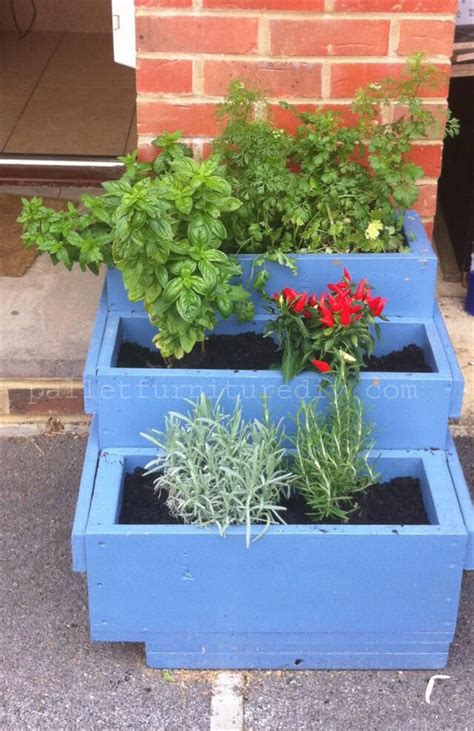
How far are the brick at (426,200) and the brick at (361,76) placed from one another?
0.30 m

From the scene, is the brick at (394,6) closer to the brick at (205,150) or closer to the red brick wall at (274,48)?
the red brick wall at (274,48)

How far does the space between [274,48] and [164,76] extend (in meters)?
0.35

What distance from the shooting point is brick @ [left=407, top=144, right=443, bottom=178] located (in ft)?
11.5

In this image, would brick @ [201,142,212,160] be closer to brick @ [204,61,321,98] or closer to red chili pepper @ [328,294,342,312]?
brick @ [204,61,321,98]

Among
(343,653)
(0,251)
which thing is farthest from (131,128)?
(343,653)

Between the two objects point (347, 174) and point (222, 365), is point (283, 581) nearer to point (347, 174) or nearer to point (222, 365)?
point (222, 365)

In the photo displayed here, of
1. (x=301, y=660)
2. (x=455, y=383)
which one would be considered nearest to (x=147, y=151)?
(x=455, y=383)

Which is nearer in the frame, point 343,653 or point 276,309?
point 343,653

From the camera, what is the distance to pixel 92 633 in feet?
9.52

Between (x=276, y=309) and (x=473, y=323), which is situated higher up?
(x=276, y=309)

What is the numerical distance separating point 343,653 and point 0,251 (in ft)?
8.54

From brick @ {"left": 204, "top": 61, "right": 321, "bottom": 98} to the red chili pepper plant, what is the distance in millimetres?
676

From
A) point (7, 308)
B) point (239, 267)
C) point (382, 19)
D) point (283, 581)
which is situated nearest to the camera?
point (283, 581)

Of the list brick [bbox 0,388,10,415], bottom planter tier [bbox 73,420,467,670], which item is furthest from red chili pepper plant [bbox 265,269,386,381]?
brick [bbox 0,388,10,415]
